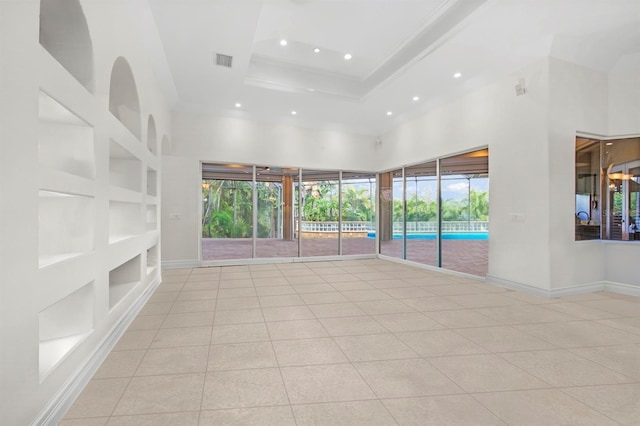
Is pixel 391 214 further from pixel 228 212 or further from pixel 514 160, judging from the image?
pixel 228 212

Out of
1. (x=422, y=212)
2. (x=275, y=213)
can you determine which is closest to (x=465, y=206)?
(x=422, y=212)

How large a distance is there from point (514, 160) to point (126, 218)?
5.93 meters

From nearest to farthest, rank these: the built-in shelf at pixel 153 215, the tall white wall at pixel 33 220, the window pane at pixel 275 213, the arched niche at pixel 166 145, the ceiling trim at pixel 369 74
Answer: the tall white wall at pixel 33 220
the ceiling trim at pixel 369 74
the built-in shelf at pixel 153 215
the arched niche at pixel 166 145
the window pane at pixel 275 213

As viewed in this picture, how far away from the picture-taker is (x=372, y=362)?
2674 millimetres

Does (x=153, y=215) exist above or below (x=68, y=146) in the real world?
below

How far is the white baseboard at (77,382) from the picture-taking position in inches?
74.0

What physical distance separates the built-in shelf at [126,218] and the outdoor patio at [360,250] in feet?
11.2

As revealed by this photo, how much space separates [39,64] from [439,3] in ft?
13.8

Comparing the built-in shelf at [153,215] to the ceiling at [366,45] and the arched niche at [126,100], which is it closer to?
the arched niche at [126,100]

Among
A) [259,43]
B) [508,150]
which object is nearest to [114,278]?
[259,43]

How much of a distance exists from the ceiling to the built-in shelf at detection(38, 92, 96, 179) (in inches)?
79.9

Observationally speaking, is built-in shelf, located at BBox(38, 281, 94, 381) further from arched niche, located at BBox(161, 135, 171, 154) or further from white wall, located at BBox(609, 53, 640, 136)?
white wall, located at BBox(609, 53, 640, 136)

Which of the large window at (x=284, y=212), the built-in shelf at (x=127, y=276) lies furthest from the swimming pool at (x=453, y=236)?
the built-in shelf at (x=127, y=276)

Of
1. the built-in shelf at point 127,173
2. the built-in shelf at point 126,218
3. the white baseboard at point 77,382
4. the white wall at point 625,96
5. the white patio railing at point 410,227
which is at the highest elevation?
the white wall at point 625,96
